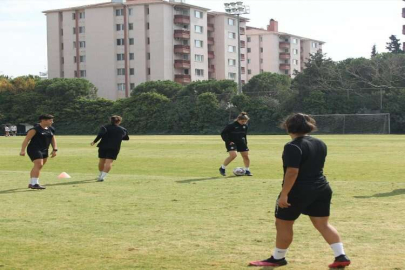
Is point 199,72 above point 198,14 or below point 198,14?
below

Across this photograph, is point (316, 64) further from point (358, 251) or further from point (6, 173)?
point (358, 251)

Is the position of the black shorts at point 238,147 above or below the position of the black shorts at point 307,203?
below

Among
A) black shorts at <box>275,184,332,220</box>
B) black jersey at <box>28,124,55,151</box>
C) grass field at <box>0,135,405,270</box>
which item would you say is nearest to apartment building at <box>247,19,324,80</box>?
grass field at <box>0,135,405,270</box>

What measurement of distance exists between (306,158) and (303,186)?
0.96 feet

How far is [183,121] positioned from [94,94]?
70.3 feet

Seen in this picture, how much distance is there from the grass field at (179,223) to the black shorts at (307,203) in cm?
61

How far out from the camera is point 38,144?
51.7 ft

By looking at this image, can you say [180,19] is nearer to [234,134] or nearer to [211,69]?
[211,69]

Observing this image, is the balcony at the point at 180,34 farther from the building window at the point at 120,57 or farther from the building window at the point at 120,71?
the building window at the point at 120,71

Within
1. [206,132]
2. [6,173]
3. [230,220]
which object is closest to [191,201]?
[230,220]

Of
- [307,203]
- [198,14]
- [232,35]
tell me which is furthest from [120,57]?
[307,203]

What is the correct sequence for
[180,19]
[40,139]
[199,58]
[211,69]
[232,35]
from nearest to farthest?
[40,139]
[180,19]
[199,58]
[211,69]
[232,35]

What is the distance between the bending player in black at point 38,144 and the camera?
15.5 meters

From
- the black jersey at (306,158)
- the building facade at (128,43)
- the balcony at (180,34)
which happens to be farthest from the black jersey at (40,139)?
the balcony at (180,34)
